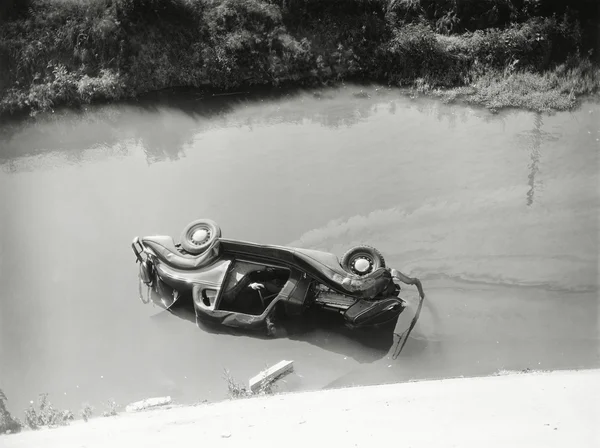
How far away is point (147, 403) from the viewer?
8.23 metres

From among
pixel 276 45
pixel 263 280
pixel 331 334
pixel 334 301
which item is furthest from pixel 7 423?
pixel 276 45

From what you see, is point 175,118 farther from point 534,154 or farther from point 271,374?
point 534,154

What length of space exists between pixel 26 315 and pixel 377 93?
7.74 metres

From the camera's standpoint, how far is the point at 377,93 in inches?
496

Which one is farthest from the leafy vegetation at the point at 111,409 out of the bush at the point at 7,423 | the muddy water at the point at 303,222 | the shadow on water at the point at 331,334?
the shadow on water at the point at 331,334

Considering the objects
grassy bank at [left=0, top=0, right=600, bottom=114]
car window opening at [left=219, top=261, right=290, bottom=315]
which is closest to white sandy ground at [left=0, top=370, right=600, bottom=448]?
car window opening at [left=219, top=261, right=290, bottom=315]

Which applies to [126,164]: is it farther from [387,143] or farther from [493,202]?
[493,202]

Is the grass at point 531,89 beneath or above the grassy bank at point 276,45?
beneath

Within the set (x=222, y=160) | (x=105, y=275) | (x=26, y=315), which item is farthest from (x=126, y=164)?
(x=26, y=315)

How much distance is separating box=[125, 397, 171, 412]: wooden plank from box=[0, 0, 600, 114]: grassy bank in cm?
703

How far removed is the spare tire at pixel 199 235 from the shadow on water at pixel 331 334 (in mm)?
1101

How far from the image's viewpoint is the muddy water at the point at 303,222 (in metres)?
8.70

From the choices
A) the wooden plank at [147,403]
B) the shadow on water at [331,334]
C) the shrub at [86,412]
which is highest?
the shadow on water at [331,334]

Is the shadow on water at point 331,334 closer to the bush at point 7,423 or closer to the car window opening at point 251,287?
the car window opening at point 251,287
